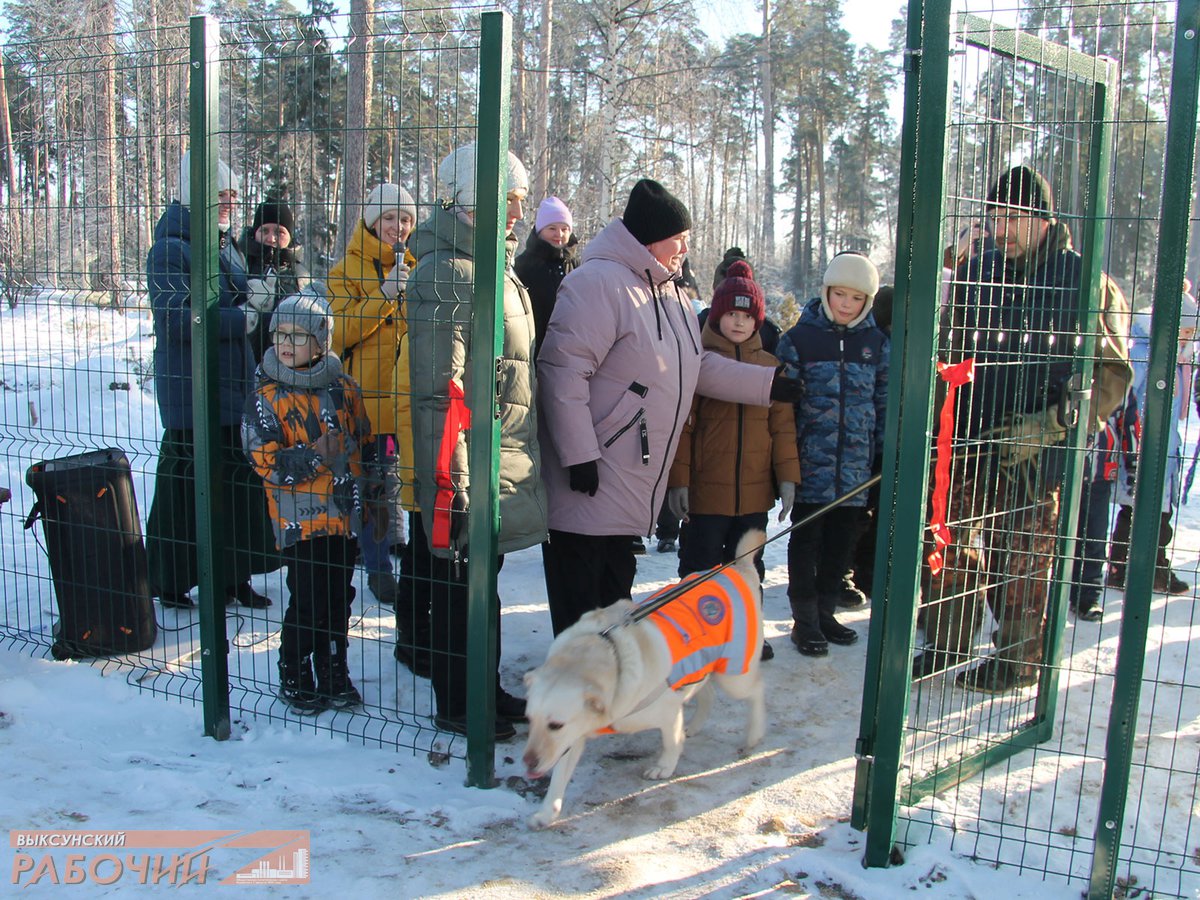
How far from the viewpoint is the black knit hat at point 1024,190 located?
132 inches

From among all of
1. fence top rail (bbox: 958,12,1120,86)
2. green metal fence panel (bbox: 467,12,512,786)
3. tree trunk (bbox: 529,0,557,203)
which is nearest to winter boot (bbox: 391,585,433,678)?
green metal fence panel (bbox: 467,12,512,786)

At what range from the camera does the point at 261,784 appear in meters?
3.47

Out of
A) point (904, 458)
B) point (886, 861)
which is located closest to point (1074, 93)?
point (904, 458)

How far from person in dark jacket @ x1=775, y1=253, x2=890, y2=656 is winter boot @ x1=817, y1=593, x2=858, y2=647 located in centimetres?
20

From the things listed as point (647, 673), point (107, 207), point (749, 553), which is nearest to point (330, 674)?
point (647, 673)

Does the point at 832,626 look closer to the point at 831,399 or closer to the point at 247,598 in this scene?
the point at 831,399

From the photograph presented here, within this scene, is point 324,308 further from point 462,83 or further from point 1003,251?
point 1003,251

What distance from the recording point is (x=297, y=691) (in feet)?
13.2

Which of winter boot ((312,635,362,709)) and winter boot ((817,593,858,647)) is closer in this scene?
winter boot ((312,635,362,709))

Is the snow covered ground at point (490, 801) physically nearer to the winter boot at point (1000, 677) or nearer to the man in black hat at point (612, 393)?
the winter boot at point (1000, 677)

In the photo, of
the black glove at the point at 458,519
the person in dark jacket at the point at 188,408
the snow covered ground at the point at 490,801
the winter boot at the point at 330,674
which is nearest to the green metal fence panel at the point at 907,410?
the snow covered ground at the point at 490,801

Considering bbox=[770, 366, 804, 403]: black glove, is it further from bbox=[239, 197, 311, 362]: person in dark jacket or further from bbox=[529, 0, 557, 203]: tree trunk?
bbox=[529, 0, 557, 203]: tree trunk

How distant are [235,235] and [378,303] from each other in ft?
2.53

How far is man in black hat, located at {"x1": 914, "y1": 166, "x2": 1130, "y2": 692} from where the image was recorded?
130 inches
